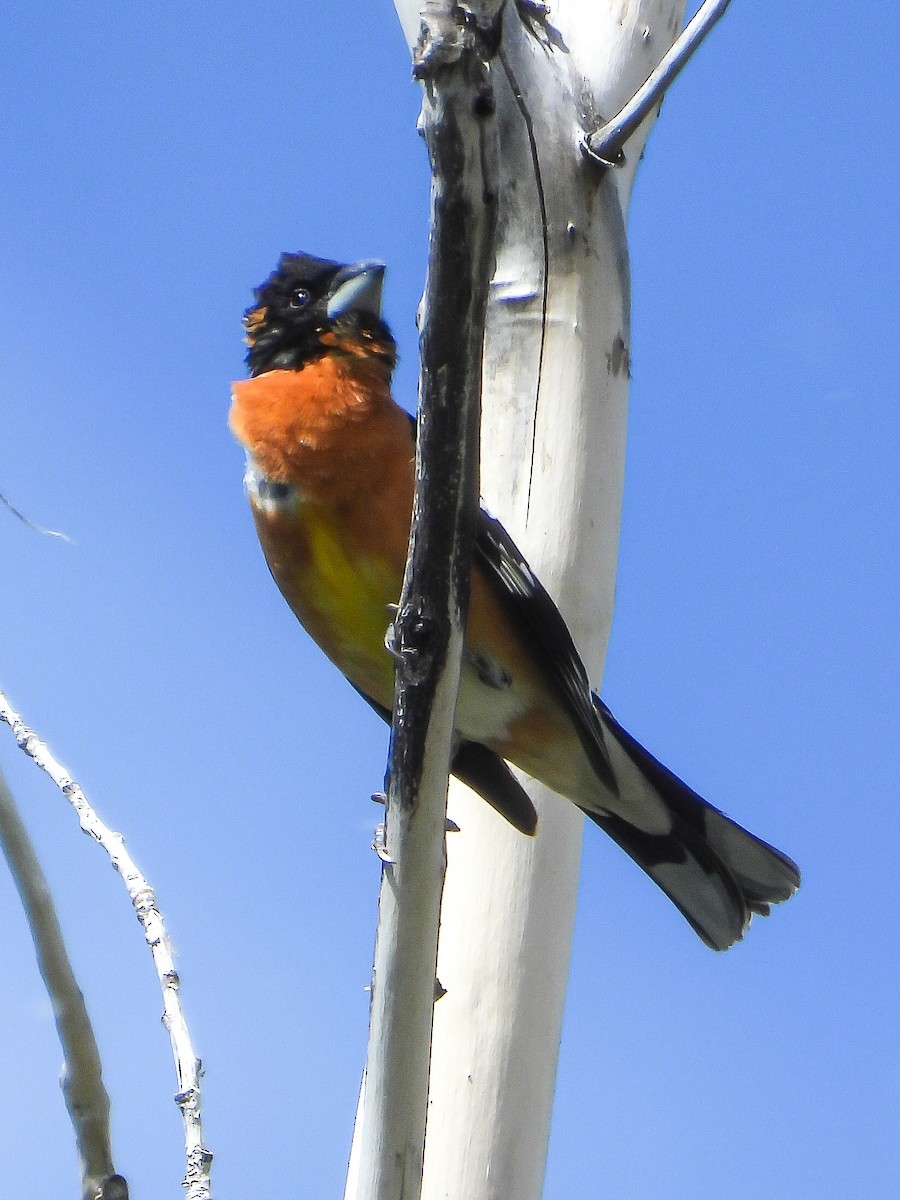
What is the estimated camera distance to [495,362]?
327 cm

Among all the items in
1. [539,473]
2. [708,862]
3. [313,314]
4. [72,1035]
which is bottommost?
[72,1035]

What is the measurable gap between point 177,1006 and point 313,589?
1.25 m

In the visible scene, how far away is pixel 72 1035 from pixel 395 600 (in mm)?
1350

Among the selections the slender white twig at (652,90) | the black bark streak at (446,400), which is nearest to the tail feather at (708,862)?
the slender white twig at (652,90)

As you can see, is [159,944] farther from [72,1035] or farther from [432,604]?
[432,604]

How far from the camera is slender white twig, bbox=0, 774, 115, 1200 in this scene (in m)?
1.89

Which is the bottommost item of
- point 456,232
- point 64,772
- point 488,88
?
point 64,772

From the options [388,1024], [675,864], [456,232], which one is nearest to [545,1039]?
[675,864]

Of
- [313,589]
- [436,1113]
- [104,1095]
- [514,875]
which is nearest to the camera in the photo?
[104,1095]

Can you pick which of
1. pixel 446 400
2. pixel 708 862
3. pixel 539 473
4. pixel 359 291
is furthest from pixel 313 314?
pixel 446 400

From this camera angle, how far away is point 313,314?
3.45 m

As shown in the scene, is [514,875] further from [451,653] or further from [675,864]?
[451,653]

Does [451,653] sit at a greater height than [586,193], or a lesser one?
lesser

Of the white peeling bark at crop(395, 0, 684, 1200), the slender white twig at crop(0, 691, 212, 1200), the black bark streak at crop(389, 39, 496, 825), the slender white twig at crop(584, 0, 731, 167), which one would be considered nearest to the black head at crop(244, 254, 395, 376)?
the white peeling bark at crop(395, 0, 684, 1200)
